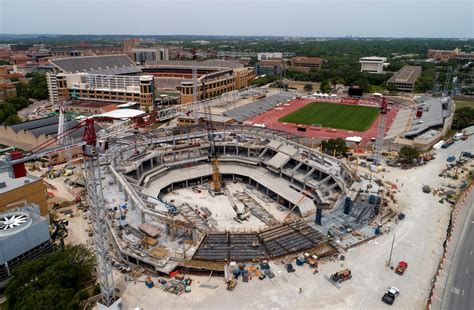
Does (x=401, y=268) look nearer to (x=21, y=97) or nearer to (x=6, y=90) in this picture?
(x=21, y=97)

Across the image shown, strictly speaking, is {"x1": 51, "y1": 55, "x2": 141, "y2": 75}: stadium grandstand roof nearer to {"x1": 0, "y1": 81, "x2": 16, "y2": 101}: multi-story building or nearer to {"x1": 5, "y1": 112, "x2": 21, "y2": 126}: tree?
{"x1": 0, "y1": 81, "x2": 16, "y2": 101}: multi-story building

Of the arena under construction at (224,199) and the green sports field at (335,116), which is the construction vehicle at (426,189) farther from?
the green sports field at (335,116)

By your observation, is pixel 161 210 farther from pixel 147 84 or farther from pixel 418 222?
pixel 147 84

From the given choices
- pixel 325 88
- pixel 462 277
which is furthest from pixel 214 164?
pixel 325 88

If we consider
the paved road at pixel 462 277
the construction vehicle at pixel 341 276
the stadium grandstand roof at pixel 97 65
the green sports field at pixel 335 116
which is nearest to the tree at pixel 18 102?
the stadium grandstand roof at pixel 97 65

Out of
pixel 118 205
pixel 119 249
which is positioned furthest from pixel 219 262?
pixel 118 205

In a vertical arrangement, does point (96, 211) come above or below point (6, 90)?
above
